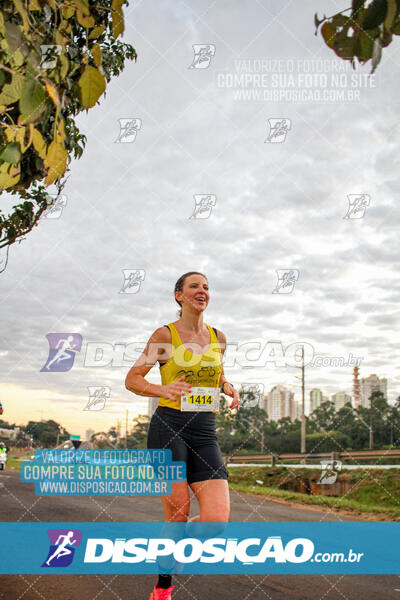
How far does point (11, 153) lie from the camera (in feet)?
4.83

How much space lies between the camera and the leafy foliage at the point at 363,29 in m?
1.32

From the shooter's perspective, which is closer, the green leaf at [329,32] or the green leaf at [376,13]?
the green leaf at [376,13]

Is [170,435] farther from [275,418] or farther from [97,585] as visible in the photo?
[275,418]

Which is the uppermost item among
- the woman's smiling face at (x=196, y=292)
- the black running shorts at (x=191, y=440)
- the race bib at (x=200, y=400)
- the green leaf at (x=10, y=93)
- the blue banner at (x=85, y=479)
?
the woman's smiling face at (x=196, y=292)

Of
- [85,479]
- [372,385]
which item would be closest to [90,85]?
[85,479]

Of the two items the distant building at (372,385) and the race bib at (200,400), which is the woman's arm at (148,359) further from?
the distant building at (372,385)

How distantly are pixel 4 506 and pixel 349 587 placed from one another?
6713 millimetres

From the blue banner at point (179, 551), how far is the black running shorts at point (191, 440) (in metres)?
0.32

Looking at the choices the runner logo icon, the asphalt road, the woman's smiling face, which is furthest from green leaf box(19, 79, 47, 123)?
the runner logo icon

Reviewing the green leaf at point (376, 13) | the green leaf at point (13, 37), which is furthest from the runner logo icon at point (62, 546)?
the green leaf at point (376, 13)

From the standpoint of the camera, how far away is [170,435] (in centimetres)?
343

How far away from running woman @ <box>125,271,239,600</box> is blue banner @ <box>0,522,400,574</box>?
0.16m

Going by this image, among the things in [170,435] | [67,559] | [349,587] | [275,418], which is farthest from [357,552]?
[275,418]

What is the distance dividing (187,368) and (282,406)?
50.3 metres
